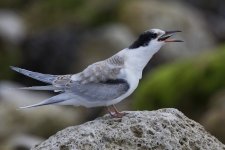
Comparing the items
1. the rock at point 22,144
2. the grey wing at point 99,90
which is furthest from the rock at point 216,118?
the grey wing at point 99,90

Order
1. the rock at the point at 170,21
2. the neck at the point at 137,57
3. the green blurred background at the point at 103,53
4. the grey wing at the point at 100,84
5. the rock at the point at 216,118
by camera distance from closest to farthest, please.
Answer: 1. the grey wing at the point at 100,84
2. the neck at the point at 137,57
3. the rock at the point at 216,118
4. the green blurred background at the point at 103,53
5. the rock at the point at 170,21

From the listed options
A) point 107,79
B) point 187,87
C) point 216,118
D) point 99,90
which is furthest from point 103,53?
point 99,90

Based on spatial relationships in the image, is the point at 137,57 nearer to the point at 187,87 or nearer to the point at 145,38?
the point at 145,38

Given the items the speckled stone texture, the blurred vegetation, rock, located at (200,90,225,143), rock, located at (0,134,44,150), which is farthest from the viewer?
the blurred vegetation

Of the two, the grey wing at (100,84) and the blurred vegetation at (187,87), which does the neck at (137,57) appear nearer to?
the grey wing at (100,84)

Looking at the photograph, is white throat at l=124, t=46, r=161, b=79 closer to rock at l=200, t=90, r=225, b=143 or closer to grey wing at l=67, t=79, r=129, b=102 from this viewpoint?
grey wing at l=67, t=79, r=129, b=102

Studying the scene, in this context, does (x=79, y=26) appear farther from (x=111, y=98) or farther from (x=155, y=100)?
(x=111, y=98)

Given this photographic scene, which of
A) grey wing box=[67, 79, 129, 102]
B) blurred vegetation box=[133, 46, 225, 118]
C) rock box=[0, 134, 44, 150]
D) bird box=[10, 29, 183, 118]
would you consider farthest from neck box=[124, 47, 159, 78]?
blurred vegetation box=[133, 46, 225, 118]
